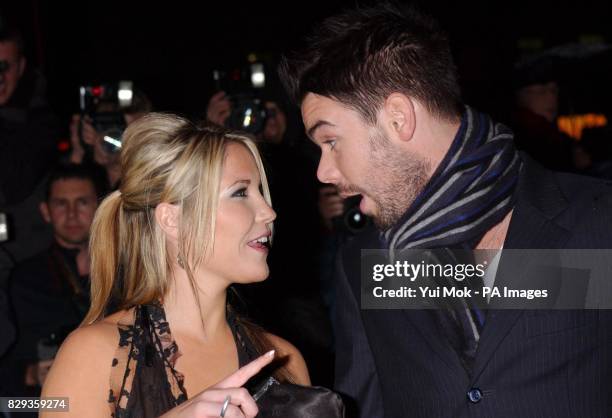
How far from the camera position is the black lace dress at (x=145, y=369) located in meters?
2.26

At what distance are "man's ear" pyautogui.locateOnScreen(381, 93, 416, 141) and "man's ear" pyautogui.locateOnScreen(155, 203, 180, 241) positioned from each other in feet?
2.17

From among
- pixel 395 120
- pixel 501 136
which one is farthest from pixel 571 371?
pixel 395 120

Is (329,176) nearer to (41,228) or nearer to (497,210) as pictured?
(497,210)

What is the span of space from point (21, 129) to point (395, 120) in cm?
286

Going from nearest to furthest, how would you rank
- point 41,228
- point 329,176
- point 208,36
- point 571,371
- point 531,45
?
point 571,371
point 329,176
point 41,228
point 208,36
point 531,45

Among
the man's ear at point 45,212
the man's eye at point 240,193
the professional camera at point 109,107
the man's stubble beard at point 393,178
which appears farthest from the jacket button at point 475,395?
the man's ear at point 45,212

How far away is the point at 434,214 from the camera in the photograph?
A: 2.24 meters

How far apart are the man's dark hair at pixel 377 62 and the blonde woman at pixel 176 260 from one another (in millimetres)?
354

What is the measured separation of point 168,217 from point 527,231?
1015mm

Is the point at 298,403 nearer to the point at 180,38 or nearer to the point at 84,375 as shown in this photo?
the point at 84,375

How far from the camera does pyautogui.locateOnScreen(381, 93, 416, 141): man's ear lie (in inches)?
90.4

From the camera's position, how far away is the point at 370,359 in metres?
2.39

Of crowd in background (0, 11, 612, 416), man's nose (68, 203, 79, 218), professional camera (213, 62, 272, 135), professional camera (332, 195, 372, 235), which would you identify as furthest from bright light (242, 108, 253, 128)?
man's nose (68, 203, 79, 218)

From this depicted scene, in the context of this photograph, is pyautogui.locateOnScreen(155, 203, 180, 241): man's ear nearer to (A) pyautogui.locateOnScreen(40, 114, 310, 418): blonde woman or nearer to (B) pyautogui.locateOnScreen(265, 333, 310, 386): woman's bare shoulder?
(A) pyautogui.locateOnScreen(40, 114, 310, 418): blonde woman
